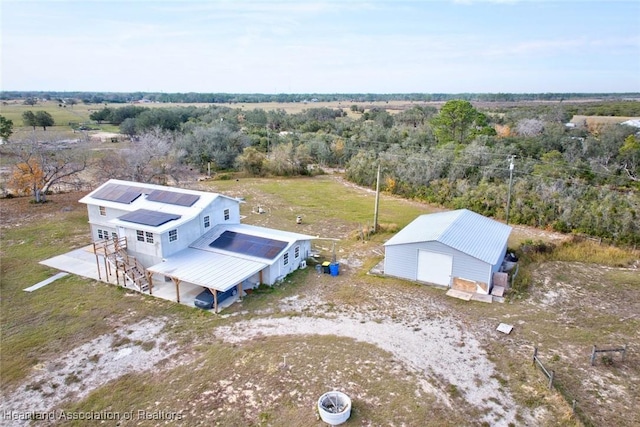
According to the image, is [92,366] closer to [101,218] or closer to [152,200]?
[152,200]

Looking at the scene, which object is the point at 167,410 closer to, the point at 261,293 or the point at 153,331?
the point at 153,331

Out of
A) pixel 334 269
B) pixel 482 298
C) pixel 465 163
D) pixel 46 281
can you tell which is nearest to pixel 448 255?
pixel 482 298

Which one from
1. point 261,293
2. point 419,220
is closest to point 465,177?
point 419,220

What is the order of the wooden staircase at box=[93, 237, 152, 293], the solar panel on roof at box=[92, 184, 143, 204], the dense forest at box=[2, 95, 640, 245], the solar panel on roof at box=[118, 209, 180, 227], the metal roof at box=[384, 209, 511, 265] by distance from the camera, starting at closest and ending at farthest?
1. the wooden staircase at box=[93, 237, 152, 293]
2. the metal roof at box=[384, 209, 511, 265]
3. the solar panel on roof at box=[118, 209, 180, 227]
4. the solar panel on roof at box=[92, 184, 143, 204]
5. the dense forest at box=[2, 95, 640, 245]

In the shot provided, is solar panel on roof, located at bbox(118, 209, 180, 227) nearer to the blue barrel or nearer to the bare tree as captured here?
the blue barrel

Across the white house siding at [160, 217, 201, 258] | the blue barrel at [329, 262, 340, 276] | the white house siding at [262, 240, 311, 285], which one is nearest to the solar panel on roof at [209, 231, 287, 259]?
the white house siding at [262, 240, 311, 285]
